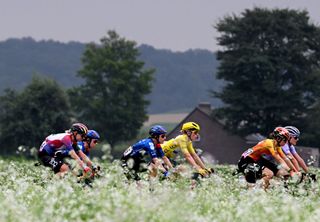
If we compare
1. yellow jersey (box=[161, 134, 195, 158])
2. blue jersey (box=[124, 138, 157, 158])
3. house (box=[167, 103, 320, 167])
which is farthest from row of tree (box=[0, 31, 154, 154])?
blue jersey (box=[124, 138, 157, 158])

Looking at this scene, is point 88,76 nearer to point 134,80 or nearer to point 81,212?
point 134,80

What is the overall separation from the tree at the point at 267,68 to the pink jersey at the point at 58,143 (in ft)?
194

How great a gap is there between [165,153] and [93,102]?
7914 centimetres

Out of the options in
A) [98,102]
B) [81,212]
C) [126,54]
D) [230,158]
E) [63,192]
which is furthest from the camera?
[126,54]

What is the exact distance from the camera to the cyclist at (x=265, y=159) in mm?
18922

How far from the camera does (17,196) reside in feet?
45.3

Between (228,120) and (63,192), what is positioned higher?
(63,192)

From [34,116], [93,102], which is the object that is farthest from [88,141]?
[93,102]

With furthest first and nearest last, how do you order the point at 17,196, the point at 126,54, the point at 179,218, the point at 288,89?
1. the point at 126,54
2. the point at 288,89
3. the point at 17,196
4. the point at 179,218

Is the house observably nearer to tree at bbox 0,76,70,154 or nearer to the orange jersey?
tree at bbox 0,76,70,154

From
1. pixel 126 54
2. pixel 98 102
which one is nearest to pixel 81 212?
pixel 98 102

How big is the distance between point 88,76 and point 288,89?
31262 millimetres

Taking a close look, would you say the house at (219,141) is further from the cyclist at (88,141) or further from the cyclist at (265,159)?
the cyclist at (265,159)

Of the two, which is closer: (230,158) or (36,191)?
(36,191)
